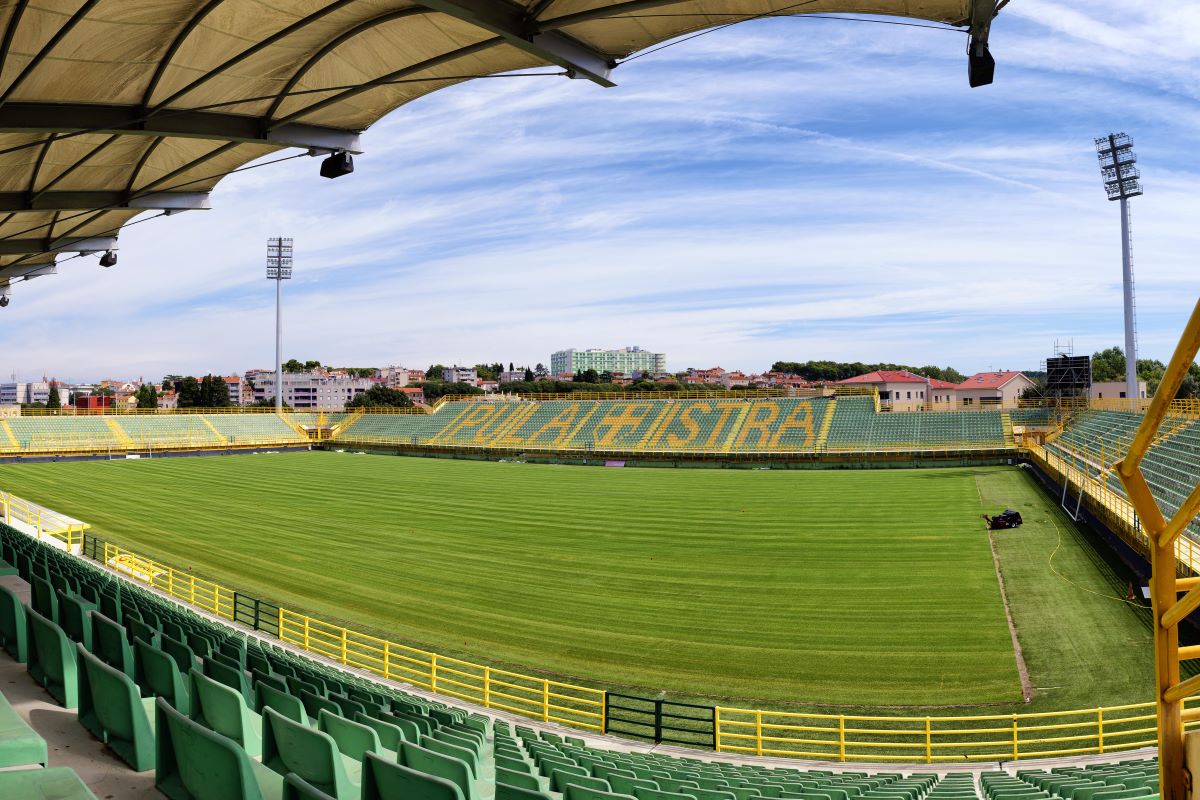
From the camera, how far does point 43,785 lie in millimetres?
2268

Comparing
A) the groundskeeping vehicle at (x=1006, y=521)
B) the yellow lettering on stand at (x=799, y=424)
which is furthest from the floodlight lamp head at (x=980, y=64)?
the yellow lettering on stand at (x=799, y=424)

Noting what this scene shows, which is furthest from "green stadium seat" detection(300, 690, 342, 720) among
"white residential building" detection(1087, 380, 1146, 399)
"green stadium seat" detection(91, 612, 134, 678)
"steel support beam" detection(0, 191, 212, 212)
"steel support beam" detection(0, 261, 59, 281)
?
"white residential building" detection(1087, 380, 1146, 399)

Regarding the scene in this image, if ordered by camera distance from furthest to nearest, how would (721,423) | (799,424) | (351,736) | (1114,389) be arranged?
(1114,389) < (721,423) < (799,424) < (351,736)

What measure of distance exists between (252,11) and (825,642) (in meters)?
14.2

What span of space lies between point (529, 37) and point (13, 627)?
692cm

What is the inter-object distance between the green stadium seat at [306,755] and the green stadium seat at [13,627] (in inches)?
119

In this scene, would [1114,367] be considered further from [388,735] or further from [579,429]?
[388,735]

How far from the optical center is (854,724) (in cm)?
1177

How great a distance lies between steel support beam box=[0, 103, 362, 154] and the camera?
10.2 m

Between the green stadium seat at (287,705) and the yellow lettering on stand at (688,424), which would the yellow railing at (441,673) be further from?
the yellow lettering on stand at (688,424)

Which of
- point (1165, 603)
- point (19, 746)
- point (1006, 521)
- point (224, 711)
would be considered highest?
point (1165, 603)

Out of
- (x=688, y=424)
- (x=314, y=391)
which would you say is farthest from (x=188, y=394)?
(x=688, y=424)

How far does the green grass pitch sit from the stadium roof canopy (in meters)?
10.0

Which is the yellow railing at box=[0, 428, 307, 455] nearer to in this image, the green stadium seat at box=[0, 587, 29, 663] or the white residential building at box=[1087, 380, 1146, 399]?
the green stadium seat at box=[0, 587, 29, 663]
